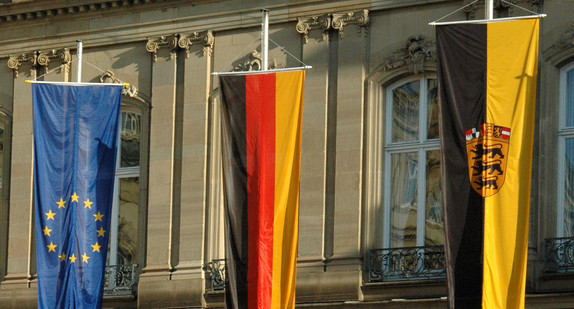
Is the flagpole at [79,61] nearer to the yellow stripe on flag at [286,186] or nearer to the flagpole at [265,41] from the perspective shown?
the flagpole at [265,41]

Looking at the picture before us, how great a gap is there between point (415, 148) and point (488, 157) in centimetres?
424

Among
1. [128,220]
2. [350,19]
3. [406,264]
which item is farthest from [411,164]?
[128,220]

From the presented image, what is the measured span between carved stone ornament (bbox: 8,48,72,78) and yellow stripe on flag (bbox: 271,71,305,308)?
6.34m

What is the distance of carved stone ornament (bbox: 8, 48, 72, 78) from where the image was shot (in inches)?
1222

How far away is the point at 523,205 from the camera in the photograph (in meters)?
23.3

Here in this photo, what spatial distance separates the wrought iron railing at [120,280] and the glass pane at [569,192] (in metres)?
7.54

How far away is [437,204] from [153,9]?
6.20 meters

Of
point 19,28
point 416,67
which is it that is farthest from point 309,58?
point 19,28

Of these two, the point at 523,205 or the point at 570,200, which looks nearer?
the point at 523,205

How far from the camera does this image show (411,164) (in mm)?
27797

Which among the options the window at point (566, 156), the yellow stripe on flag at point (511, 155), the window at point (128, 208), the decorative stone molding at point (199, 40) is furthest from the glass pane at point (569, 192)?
the window at point (128, 208)

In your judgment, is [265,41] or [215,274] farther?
[215,274]

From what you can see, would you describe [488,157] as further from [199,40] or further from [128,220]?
[128,220]

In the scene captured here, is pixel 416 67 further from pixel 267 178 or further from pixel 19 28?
pixel 19 28
